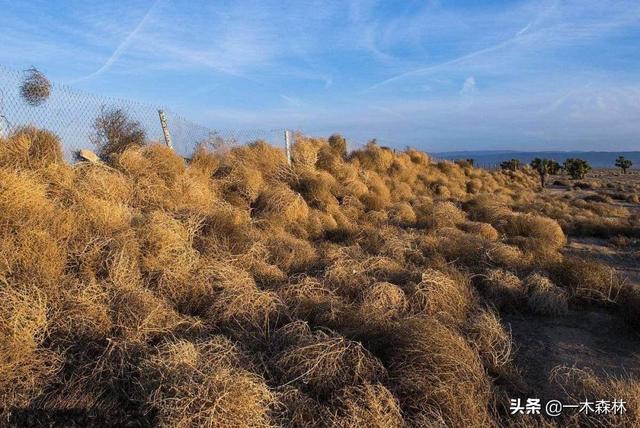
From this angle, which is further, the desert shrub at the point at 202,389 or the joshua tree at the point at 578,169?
the joshua tree at the point at 578,169

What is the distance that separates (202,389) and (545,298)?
4.84m

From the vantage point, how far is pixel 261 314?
5602 mm

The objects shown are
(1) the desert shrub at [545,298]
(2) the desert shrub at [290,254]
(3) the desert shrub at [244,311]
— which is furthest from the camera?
(2) the desert shrub at [290,254]

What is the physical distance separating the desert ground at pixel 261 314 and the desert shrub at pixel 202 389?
0.02 meters

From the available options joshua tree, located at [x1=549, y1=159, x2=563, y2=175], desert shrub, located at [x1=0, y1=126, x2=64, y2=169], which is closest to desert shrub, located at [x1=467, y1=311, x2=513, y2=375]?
desert shrub, located at [x1=0, y1=126, x2=64, y2=169]

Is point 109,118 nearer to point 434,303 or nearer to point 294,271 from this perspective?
point 294,271

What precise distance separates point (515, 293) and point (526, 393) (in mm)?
2726

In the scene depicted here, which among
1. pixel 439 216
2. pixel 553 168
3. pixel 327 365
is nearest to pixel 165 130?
pixel 439 216

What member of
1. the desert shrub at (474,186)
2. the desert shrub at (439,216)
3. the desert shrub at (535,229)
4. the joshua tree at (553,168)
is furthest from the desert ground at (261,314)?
the joshua tree at (553,168)

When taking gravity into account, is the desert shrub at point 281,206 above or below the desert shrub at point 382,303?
above

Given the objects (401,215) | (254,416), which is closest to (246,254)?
(254,416)

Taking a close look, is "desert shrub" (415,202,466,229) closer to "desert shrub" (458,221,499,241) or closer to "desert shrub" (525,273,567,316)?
"desert shrub" (458,221,499,241)

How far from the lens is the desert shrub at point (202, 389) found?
11.9ft

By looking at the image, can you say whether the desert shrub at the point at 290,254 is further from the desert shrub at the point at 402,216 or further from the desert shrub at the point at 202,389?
the desert shrub at the point at 402,216
